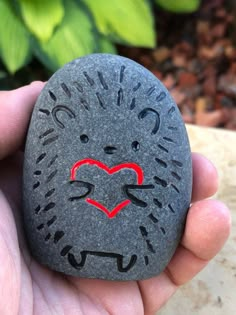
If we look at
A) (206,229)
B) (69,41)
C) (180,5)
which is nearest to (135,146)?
(206,229)

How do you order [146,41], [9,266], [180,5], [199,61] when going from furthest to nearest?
[199,61] → [180,5] → [146,41] → [9,266]

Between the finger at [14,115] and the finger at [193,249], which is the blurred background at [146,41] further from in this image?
the finger at [193,249]

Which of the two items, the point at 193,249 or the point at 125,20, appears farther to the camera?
the point at 125,20

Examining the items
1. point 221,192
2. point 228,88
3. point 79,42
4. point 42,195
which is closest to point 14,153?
point 42,195

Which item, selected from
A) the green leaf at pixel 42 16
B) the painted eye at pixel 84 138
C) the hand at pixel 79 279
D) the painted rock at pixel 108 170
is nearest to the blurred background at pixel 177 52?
the green leaf at pixel 42 16

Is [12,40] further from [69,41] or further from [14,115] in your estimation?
[14,115]
